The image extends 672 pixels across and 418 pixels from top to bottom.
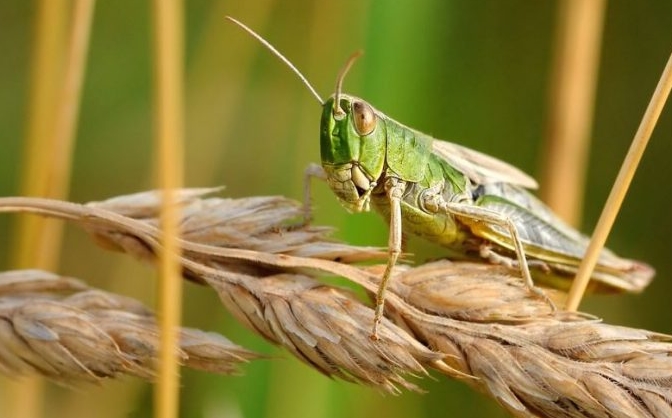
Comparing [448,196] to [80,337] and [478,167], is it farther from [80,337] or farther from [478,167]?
[80,337]

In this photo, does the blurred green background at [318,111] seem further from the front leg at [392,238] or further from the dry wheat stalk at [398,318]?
the dry wheat stalk at [398,318]

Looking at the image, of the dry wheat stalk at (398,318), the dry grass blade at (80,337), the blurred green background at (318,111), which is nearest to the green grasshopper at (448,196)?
the blurred green background at (318,111)

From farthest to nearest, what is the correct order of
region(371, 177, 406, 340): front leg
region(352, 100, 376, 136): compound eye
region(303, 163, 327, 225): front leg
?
region(303, 163, 327, 225): front leg
region(352, 100, 376, 136): compound eye
region(371, 177, 406, 340): front leg

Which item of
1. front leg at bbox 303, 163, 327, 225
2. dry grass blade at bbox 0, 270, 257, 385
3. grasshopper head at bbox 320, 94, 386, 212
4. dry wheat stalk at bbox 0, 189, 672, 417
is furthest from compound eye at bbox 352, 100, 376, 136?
dry grass blade at bbox 0, 270, 257, 385

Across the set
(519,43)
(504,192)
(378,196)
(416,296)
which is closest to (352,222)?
(378,196)

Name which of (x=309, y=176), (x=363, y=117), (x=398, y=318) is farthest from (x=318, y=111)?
(x=398, y=318)

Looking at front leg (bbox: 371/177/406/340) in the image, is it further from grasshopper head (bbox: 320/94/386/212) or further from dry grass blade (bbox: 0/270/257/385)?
dry grass blade (bbox: 0/270/257/385)

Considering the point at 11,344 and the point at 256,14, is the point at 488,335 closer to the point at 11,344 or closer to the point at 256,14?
the point at 11,344
